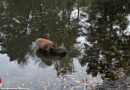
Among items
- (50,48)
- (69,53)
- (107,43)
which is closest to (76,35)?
(107,43)

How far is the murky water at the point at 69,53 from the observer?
436 inches

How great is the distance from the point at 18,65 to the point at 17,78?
179 cm

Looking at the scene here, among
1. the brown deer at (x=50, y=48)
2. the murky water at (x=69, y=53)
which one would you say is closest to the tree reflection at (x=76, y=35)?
the murky water at (x=69, y=53)

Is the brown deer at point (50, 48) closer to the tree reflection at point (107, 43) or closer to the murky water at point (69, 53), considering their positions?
the murky water at point (69, 53)

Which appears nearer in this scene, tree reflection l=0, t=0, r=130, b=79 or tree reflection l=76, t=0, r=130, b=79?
tree reflection l=76, t=0, r=130, b=79

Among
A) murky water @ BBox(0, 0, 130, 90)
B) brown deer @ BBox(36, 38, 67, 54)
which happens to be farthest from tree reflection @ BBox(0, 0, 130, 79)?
brown deer @ BBox(36, 38, 67, 54)

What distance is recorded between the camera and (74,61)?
13719 mm

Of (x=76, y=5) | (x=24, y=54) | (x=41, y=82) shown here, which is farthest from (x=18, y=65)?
(x=76, y=5)

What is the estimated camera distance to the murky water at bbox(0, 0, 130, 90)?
1109 centimetres

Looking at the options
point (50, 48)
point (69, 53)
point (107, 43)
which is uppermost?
point (50, 48)

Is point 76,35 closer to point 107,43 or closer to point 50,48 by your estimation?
point 107,43

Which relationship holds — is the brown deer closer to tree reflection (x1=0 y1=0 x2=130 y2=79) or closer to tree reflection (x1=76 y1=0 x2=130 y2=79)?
tree reflection (x1=0 y1=0 x2=130 y2=79)

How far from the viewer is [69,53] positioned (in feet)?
47.2

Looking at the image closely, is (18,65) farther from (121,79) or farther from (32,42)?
(121,79)
